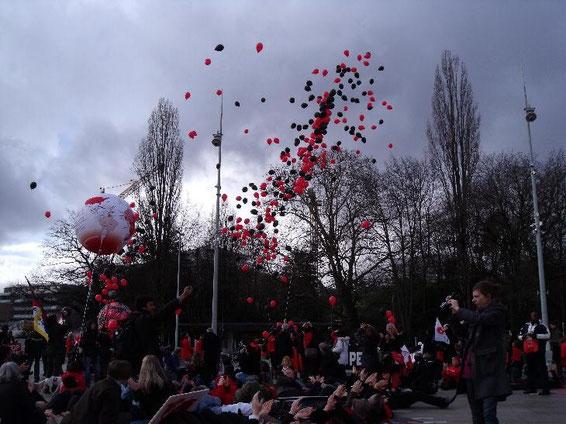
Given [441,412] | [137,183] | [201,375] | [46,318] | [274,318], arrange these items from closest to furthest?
[441,412] < [201,375] < [46,318] < [137,183] < [274,318]

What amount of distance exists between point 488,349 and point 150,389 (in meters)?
3.42

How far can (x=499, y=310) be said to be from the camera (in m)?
6.32

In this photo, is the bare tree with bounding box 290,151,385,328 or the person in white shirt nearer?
the person in white shirt

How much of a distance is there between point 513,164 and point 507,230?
410 centimetres

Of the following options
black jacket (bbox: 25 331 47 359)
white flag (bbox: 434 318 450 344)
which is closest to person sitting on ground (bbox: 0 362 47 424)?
white flag (bbox: 434 318 450 344)

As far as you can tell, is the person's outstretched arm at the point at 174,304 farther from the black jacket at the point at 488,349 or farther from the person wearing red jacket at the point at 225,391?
the black jacket at the point at 488,349

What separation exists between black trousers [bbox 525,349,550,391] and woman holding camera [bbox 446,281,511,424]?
29.0 feet

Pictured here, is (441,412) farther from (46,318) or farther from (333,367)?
(46,318)

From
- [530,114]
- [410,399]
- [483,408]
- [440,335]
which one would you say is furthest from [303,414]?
[530,114]

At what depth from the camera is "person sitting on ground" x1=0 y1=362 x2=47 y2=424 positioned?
693 centimetres

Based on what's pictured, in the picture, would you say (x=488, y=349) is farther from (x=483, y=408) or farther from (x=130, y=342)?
(x=130, y=342)

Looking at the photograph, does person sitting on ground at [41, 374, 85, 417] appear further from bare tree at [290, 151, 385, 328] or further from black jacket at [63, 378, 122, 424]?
bare tree at [290, 151, 385, 328]

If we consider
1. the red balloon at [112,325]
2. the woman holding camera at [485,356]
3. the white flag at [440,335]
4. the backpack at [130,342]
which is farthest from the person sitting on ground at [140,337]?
the red balloon at [112,325]

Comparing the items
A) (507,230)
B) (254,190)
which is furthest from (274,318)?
(254,190)
